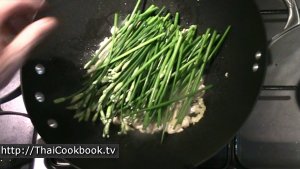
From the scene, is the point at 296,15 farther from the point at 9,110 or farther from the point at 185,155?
the point at 9,110


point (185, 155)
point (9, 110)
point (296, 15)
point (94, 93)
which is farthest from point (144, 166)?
point (296, 15)

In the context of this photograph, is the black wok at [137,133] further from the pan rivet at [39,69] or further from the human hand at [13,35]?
the human hand at [13,35]

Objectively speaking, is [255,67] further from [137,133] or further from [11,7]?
[11,7]

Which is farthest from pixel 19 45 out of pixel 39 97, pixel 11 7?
pixel 39 97

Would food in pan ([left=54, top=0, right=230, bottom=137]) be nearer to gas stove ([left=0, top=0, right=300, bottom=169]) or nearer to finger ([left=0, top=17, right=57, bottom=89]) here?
gas stove ([left=0, top=0, right=300, bottom=169])

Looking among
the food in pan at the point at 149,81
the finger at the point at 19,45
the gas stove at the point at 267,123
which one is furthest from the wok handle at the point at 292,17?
the finger at the point at 19,45

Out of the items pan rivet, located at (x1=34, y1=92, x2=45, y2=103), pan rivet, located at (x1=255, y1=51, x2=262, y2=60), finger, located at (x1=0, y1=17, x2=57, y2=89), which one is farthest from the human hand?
pan rivet, located at (x1=255, y1=51, x2=262, y2=60)
